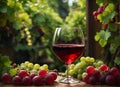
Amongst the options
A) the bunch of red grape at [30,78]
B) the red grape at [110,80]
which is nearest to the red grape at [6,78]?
the bunch of red grape at [30,78]

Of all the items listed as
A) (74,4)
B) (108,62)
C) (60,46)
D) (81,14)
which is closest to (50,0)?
(74,4)

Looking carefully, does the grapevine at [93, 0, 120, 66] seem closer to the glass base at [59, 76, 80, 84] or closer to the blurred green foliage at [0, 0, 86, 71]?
the glass base at [59, 76, 80, 84]

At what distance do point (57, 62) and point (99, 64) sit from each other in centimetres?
125

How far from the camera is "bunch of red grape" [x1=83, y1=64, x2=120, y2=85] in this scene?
1.18 metres

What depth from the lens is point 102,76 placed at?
1195 mm

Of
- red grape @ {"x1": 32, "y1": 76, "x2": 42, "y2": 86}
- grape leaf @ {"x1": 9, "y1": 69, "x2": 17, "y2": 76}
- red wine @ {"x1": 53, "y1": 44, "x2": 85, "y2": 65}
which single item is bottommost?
red grape @ {"x1": 32, "y1": 76, "x2": 42, "y2": 86}

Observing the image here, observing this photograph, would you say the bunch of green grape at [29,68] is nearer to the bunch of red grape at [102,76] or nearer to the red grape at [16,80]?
the red grape at [16,80]

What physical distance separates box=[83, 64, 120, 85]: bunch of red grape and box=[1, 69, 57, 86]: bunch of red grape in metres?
0.13

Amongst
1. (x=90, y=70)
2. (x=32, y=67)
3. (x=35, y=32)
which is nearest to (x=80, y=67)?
(x=90, y=70)

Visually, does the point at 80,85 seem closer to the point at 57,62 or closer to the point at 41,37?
the point at 57,62

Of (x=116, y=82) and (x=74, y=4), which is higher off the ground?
(x=74, y=4)

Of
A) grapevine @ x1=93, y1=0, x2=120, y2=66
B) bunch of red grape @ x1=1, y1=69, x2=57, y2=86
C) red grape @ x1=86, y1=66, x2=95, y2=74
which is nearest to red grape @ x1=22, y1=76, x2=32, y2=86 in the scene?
bunch of red grape @ x1=1, y1=69, x2=57, y2=86

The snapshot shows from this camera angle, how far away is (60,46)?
1182mm

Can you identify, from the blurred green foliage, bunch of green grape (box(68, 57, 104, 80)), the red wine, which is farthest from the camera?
the blurred green foliage
